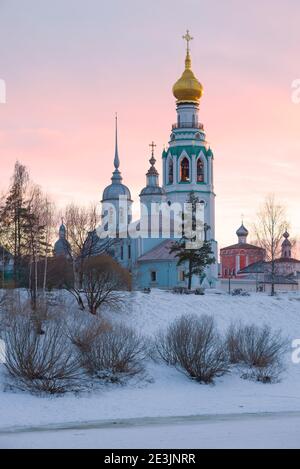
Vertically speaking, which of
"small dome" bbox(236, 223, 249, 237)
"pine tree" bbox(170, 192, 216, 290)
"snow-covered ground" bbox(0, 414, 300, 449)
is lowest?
"snow-covered ground" bbox(0, 414, 300, 449)

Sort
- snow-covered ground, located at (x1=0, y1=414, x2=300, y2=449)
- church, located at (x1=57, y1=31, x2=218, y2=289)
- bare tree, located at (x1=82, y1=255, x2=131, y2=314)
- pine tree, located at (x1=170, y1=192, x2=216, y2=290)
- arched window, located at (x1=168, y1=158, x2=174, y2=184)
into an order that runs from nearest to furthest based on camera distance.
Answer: snow-covered ground, located at (x1=0, y1=414, x2=300, y2=449) < bare tree, located at (x1=82, y1=255, x2=131, y2=314) < pine tree, located at (x1=170, y1=192, x2=216, y2=290) < church, located at (x1=57, y1=31, x2=218, y2=289) < arched window, located at (x1=168, y1=158, x2=174, y2=184)

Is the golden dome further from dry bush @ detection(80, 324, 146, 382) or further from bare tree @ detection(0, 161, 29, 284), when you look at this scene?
dry bush @ detection(80, 324, 146, 382)

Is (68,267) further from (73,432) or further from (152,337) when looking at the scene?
(73,432)

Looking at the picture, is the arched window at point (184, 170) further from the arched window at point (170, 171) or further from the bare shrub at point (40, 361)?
the bare shrub at point (40, 361)

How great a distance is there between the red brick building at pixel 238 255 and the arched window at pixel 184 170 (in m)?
18.5

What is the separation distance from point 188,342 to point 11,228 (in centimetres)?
1383

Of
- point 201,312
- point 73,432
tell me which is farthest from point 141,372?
point 201,312

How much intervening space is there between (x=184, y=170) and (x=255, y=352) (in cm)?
3298

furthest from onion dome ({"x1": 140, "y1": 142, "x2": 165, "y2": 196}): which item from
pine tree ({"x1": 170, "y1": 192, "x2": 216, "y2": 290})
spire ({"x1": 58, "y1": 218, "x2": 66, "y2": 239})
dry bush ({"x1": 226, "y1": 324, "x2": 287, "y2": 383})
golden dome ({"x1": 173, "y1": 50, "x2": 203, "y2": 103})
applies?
dry bush ({"x1": 226, "y1": 324, "x2": 287, "y2": 383})

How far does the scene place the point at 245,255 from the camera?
267 feet

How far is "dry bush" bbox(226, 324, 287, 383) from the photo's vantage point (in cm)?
3102

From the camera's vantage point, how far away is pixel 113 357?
28797 millimetres

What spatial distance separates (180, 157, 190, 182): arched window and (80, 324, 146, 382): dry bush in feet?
113

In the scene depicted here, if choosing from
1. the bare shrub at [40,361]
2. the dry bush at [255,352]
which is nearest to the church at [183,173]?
the dry bush at [255,352]
